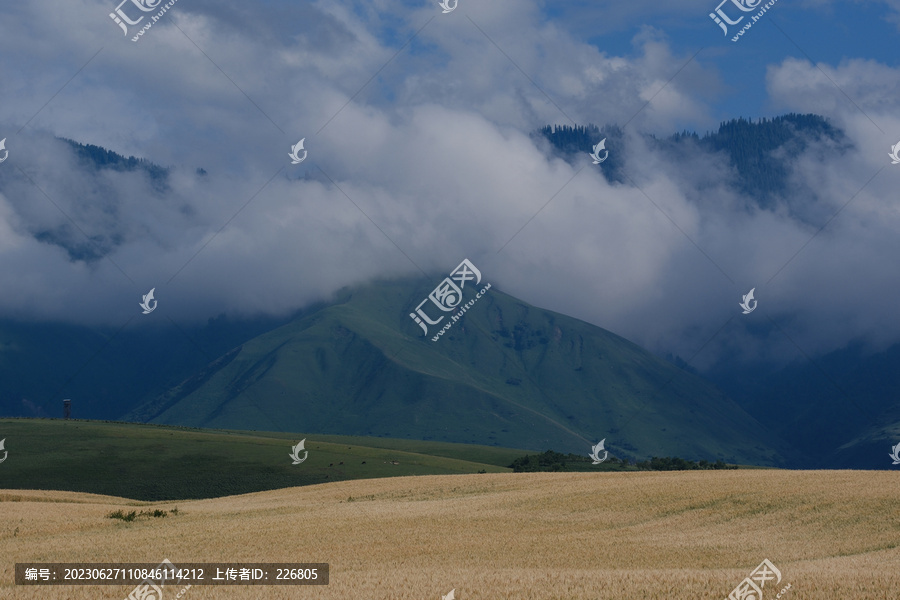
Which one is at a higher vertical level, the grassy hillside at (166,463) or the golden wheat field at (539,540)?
the grassy hillside at (166,463)

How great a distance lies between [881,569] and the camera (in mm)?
27672

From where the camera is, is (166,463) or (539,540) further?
(166,463)

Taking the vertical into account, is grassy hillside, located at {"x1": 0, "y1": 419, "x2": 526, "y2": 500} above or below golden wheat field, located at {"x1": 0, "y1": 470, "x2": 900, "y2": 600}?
above

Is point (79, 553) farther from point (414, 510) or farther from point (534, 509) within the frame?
point (534, 509)

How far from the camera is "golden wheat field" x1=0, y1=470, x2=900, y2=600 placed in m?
26.1

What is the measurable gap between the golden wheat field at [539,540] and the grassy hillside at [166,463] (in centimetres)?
7685

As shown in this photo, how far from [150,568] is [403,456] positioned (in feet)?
547

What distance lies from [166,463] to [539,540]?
4971 inches

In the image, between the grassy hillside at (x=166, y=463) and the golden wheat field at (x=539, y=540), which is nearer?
the golden wheat field at (x=539, y=540)

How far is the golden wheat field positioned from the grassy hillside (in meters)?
76.8

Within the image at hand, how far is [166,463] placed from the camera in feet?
495

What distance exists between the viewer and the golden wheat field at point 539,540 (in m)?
26.1

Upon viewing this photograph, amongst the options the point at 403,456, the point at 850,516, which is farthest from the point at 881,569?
the point at 403,456

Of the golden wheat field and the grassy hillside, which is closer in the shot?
the golden wheat field
